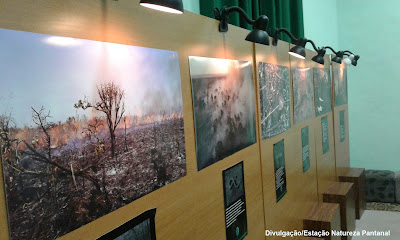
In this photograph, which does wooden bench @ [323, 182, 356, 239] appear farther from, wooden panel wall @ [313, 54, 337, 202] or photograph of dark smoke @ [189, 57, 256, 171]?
photograph of dark smoke @ [189, 57, 256, 171]

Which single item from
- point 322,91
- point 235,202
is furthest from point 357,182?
point 235,202

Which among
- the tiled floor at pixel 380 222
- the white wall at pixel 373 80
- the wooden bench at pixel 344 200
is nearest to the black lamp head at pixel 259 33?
the wooden bench at pixel 344 200

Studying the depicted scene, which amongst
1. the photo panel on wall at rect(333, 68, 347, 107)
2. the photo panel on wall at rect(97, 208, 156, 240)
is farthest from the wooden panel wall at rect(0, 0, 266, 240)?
the photo panel on wall at rect(333, 68, 347, 107)

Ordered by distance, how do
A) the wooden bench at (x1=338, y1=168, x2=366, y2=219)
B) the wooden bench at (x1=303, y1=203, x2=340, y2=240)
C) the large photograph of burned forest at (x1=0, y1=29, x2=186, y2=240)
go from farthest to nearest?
the wooden bench at (x1=338, y1=168, x2=366, y2=219)
the wooden bench at (x1=303, y1=203, x2=340, y2=240)
the large photograph of burned forest at (x1=0, y1=29, x2=186, y2=240)

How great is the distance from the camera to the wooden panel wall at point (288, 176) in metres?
2.31

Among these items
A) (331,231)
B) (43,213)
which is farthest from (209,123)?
(331,231)

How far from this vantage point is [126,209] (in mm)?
1110

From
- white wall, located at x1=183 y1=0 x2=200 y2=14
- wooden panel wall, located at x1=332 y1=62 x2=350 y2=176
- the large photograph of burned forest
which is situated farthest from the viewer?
wooden panel wall, located at x1=332 y1=62 x2=350 y2=176

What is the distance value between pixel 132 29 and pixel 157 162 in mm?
472

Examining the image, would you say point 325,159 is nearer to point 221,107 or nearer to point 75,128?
point 221,107

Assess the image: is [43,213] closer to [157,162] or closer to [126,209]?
[126,209]

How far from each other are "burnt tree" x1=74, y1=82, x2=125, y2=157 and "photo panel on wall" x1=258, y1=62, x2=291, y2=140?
1.32 meters

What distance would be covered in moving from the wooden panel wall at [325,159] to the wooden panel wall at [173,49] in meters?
1.70

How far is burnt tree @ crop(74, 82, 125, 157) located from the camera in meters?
1.00
